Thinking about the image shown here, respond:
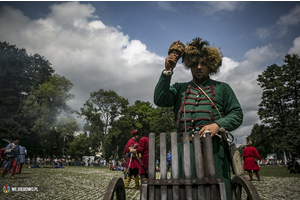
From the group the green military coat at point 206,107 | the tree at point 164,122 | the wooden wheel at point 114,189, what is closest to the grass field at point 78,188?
the wooden wheel at point 114,189

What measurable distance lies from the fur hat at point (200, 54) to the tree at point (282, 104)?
1407 inches

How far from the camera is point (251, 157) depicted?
475 inches

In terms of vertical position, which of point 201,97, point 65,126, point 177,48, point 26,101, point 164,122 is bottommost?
point 201,97

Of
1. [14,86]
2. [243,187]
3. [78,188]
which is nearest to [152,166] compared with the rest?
[243,187]

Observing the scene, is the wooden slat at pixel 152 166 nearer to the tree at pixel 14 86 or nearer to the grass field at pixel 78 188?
the grass field at pixel 78 188

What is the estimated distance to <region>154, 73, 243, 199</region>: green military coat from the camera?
2473 mm

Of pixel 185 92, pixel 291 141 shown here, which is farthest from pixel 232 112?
pixel 291 141

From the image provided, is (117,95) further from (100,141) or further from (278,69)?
(278,69)

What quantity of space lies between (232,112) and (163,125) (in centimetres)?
4159

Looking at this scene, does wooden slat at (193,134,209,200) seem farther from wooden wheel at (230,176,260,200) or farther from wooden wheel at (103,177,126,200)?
wooden wheel at (103,177,126,200)

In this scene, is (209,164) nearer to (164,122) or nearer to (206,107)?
(206,107)

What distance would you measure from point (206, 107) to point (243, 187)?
95cm

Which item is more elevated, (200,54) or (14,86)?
(14,86)

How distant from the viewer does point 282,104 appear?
36.3 meters
